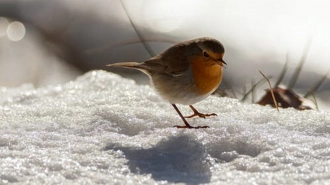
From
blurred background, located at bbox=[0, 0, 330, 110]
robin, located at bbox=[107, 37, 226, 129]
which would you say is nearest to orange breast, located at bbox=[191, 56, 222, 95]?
robin, located at bbox=[107, 37, 226, 129]

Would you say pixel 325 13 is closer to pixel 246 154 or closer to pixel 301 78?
pixel 301 78

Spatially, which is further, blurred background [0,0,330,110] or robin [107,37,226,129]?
blurred background [0,0,330,110]

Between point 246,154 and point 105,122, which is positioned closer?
point 246,154

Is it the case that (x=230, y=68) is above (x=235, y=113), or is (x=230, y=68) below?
below

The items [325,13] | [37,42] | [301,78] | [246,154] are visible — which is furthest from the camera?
[325,13]

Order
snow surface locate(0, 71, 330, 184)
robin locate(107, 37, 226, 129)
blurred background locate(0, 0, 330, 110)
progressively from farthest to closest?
blurred background locate(0, 0, 330, 110), robin locate(107, 37, 226, 129), snow surface locate(0, 71, 330, 184)

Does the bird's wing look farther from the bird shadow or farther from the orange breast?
the bird shadow

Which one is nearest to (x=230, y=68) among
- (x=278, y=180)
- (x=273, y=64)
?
(x=273, y=64)

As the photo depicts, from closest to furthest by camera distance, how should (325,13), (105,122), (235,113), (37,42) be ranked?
1. (105,122)
2. (235,113)
3. (37,42)
4. (325,13)
